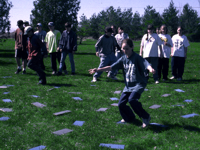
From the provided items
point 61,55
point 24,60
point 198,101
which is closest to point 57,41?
point 61,55

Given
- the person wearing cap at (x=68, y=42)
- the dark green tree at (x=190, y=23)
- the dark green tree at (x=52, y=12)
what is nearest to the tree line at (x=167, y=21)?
the dark green tree at (x=190, y=23)

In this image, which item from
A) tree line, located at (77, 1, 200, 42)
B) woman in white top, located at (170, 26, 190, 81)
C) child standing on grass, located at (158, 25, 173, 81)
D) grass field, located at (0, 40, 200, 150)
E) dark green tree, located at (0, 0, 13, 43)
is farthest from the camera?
tree line, located at (77, 1, 200, 42)

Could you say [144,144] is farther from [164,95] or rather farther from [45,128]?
[164,95]

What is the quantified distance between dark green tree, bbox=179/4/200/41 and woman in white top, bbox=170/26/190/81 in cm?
6935

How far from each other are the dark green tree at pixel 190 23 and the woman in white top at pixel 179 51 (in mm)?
69346

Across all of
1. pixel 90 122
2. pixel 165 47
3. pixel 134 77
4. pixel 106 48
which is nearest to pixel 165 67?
pixel 165 47

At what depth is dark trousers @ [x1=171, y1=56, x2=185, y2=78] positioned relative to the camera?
10.0m

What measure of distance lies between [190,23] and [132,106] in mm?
82989

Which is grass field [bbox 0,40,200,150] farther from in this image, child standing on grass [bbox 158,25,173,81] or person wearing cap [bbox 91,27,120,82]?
child standing on grass [bbox 158,25,173,81]

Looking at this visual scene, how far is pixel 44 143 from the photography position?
13.1ft

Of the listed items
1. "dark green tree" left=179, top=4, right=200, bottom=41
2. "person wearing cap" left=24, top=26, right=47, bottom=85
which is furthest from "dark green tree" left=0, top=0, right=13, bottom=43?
"dark green tree" left=179, top=4, right=200, bottom=41

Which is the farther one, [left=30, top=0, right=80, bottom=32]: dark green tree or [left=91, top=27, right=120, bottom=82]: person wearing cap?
[left=30, top=0, right=80, bottom=32]: dark green tree

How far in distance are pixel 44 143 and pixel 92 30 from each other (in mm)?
84130

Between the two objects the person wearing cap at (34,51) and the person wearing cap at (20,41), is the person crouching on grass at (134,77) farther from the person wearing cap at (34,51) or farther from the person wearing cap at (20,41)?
the person wearing cap at (20,41)
